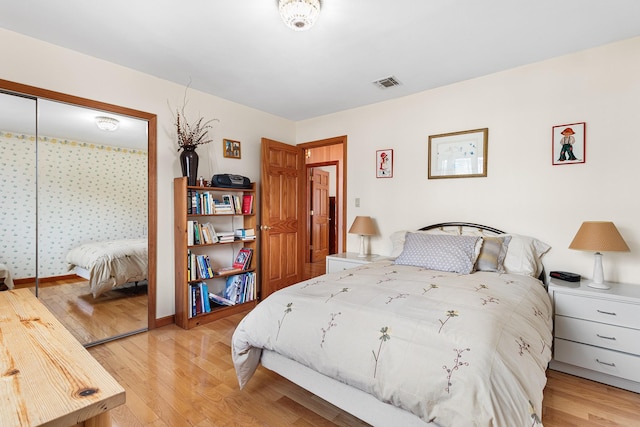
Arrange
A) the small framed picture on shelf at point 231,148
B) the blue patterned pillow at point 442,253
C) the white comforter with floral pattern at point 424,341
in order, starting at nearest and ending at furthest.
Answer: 1. the white comforter with floral pattern at point 424,341
2. the blue patterned pillow at point 442,253
3. the small framed picture on shelf at point 231,148

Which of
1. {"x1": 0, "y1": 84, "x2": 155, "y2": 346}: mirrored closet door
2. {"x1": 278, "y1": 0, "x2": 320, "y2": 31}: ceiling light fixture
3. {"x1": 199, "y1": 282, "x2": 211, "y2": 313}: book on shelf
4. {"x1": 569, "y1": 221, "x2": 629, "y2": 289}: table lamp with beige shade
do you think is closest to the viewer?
{"x1": 278, "y1": 0, "x2": 320, "y2": 31}: ceiling light fixture

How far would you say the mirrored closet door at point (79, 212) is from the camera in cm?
232

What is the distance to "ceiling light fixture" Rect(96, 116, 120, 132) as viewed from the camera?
2.72m

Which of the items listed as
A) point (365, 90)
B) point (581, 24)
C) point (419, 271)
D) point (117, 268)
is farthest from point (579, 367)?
point (117, 268)

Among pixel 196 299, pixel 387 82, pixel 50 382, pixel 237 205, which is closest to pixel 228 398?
pixel 196 299

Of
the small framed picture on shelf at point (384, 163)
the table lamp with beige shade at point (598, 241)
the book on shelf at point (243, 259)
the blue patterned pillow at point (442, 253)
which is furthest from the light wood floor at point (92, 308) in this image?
the table lamp with beige shade at point (598, 241)

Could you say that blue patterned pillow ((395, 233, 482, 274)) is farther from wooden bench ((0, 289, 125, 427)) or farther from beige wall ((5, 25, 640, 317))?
wooden bench ((0, 289, 125, 427))

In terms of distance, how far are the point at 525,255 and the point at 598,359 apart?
2.72 ft

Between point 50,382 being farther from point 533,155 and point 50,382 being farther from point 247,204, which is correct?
point 533,155

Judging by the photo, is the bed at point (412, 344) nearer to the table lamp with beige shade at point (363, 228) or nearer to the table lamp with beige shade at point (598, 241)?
the table lamp with beige shade at point (598, 241)

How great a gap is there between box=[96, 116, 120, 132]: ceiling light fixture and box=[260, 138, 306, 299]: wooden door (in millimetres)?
1536

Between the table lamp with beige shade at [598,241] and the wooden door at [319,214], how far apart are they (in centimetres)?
447

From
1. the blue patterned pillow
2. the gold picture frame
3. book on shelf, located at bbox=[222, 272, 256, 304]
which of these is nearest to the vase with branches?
book on shelf, located at bbox=[222, 272, 256, 304]

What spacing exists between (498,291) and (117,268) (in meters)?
3.21
